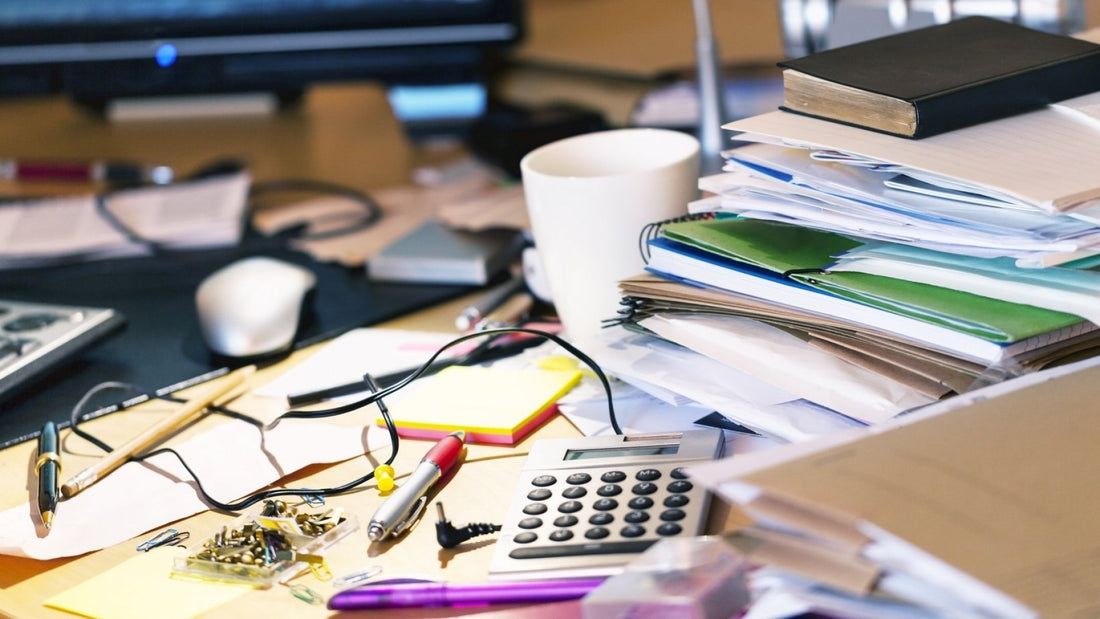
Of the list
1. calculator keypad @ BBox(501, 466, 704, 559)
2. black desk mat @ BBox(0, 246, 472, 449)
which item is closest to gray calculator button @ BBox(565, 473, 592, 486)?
calculator keypad @ BBox(501, 466, 704, 559)

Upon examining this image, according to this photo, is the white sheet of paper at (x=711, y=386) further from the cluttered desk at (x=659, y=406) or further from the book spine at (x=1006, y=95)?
the book spine at (x=1006, y=95)

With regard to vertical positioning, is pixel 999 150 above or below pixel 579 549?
above

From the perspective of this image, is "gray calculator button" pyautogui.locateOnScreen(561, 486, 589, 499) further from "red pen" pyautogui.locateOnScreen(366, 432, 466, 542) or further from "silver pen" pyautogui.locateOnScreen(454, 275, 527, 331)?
"silver pen" pyautogui.locateOnScreen(454, 275, 527, 331)

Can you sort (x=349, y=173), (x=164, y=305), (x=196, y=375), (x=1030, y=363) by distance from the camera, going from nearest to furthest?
(x=1030, y=363) < (x=196, y=375) < (x=164, y=305) < (x=349, y=173)

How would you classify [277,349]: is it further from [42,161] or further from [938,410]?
[42,161]

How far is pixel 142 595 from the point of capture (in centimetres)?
52

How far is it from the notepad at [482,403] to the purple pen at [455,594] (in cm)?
15

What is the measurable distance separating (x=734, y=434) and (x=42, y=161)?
0.99 m

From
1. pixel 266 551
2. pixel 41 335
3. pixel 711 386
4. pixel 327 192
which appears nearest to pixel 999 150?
pixel 711 386

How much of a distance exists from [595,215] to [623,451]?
0.16 m

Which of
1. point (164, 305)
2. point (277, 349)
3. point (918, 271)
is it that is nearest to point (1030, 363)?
point (918, 271)

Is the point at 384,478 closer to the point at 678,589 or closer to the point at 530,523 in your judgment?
the point at 530,523

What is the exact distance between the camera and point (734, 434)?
1.98 feet

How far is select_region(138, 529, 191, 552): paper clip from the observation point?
567mm
